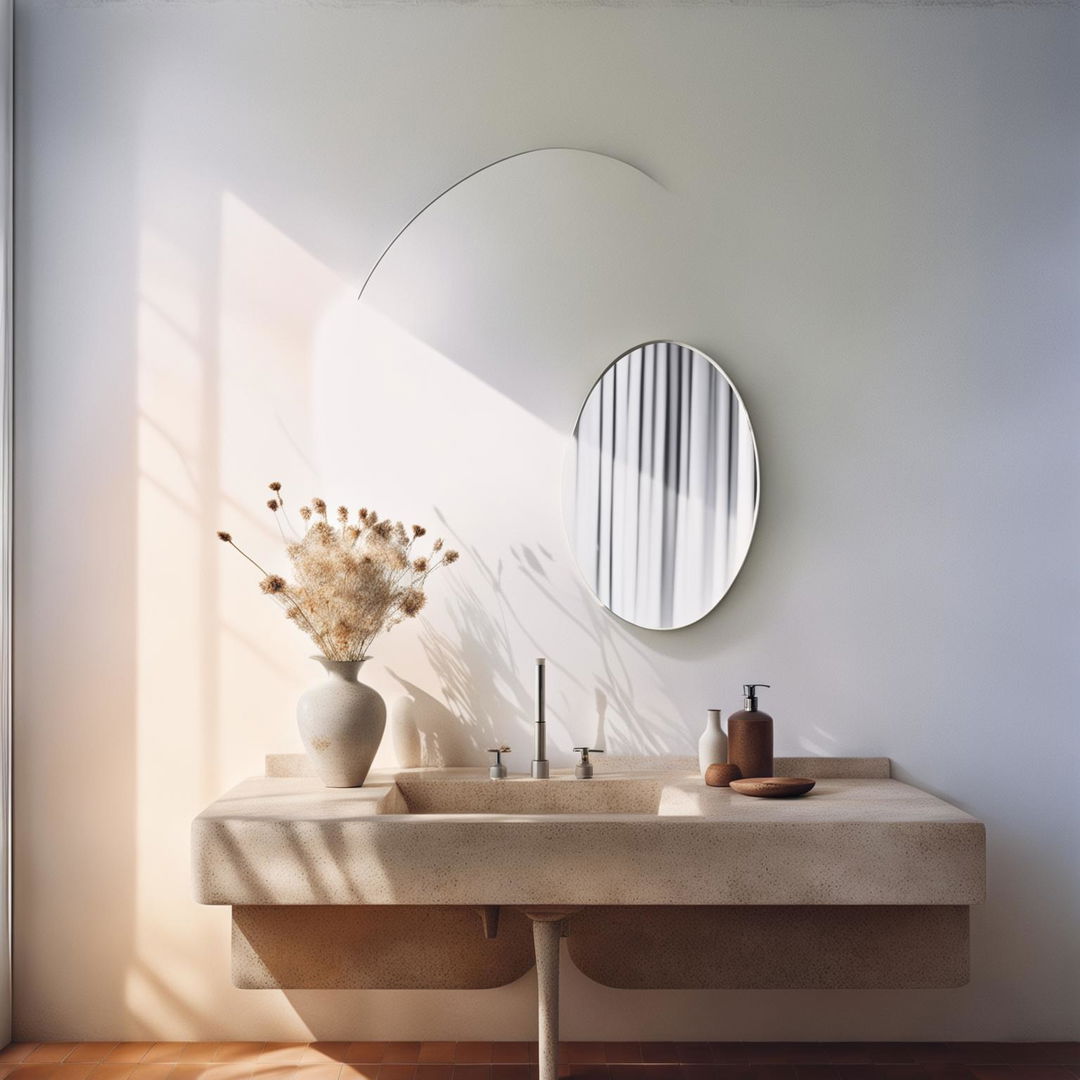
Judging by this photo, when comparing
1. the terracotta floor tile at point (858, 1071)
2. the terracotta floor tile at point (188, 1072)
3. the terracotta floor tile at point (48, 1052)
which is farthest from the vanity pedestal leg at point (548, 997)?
the terracotta floor tile at point (48, 1052)

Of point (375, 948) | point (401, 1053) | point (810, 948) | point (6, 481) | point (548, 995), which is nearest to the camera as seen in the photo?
point (548, 995)

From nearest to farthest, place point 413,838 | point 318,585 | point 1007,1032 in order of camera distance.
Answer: point 413,838, point 318,585, point 1007,1032

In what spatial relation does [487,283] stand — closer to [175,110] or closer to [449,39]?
[449,39]

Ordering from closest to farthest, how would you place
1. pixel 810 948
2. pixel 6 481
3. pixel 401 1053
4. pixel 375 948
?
pixel 810 948 < pixel 375 948 < pixel 401 1053 < pixel 6 481

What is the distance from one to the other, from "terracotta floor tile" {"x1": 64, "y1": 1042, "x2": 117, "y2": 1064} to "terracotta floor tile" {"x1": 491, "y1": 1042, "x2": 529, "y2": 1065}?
1001 millimetres

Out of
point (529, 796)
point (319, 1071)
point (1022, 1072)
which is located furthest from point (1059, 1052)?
point (319, 1071)

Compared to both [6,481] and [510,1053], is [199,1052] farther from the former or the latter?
[6,481]

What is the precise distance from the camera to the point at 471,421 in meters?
2.96

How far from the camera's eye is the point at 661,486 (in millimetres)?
2938

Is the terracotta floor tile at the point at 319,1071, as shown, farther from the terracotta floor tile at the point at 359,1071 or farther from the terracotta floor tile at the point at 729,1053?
the terracotta floor tile at the point at 729,1053

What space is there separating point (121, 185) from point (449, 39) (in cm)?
98

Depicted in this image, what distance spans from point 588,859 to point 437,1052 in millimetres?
899

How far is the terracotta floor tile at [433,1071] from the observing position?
2.67 meters

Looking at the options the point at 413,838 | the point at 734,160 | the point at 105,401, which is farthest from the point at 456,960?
the point at 734,160
